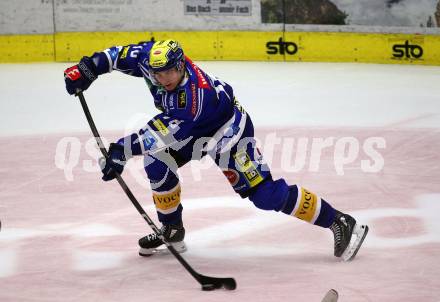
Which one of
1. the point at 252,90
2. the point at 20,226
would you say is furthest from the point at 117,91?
the point at 20,226

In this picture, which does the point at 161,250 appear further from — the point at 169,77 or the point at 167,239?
the point at 169,77

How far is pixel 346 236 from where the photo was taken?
4527mm

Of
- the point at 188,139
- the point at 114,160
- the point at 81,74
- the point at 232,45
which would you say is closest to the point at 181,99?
the point at 188,139

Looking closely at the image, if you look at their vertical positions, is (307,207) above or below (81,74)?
below

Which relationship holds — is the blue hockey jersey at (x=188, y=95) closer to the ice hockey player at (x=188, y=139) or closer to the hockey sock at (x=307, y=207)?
the ice hockey player at (x=188, y=139)

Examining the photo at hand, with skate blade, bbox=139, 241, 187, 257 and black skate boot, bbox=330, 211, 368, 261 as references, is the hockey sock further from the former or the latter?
skate blade, bbox=139, 241, 187, 257

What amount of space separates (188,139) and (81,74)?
0.68 m

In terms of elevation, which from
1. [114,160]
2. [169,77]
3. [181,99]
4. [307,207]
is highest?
[169,77]

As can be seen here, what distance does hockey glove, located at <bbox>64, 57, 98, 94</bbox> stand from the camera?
4473mm

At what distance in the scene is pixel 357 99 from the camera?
9.29 meters

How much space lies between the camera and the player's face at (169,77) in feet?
13.6

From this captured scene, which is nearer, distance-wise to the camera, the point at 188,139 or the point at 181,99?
the point at 181,99

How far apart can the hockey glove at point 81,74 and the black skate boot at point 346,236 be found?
4.95 ft

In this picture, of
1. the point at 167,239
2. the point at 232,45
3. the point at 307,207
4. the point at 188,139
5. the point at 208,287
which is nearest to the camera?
the point at 208,287
